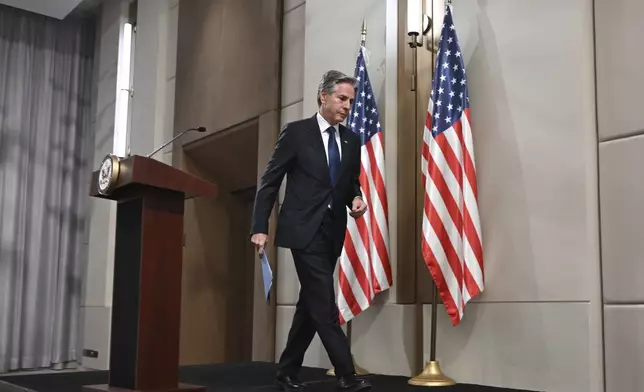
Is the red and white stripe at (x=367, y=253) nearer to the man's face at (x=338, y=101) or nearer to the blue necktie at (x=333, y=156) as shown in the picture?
the blue necktie at (x=333, y=156)

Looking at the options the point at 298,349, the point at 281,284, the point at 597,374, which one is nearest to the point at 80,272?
the point at 281,284

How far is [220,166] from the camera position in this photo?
6.94 m

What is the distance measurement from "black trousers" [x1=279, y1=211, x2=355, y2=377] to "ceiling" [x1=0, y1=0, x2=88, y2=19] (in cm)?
618

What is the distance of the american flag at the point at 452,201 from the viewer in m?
3.95

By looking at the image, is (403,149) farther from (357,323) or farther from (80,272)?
(80,272)

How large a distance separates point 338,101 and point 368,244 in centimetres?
130

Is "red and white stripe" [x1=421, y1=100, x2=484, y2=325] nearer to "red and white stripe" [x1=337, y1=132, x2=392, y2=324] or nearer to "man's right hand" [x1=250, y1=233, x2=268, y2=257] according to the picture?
"red and white stripe" [x1=337, y1=132, x2=392, y2=324]

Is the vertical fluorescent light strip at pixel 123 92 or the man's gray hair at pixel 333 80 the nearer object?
the man's gray hair at pixel 333 80

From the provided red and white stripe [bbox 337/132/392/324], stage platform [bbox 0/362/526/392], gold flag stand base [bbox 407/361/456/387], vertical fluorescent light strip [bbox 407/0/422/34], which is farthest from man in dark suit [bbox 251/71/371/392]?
vertical fluorescent light strip [bbox 407/0/422/34]

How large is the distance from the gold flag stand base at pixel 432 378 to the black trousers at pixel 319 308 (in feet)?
2.68

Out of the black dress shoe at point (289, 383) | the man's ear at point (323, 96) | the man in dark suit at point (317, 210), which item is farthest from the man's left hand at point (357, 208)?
the black dress shoe at point (289, 383)

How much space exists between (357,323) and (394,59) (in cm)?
170

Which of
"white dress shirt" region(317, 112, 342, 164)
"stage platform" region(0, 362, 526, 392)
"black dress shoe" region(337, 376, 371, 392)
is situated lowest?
"stage platform" region(0, 362, 526, 392)

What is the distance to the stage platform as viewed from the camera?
368 centimetres
